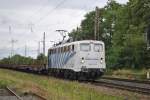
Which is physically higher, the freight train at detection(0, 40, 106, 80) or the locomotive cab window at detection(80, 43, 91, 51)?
Answer: the locomotive cab window at detection(80, 43, 91, 51)

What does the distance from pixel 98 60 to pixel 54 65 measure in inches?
412

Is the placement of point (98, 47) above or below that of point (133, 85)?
above

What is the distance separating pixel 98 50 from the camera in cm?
3456

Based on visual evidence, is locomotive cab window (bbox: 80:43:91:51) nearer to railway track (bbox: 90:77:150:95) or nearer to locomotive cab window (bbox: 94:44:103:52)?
locomotive cab window (bbox: 94:44:103:52)

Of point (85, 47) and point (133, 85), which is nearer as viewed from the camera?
point (133, 85)

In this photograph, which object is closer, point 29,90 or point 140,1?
point 29,90

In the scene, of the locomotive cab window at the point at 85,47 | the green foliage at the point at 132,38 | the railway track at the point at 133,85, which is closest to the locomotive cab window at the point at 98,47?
the locomotive cab window at the point at 85,47

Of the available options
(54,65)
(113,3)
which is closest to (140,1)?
(54,65)

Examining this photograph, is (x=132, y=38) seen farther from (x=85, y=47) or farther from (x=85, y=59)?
(x=85, y=59)

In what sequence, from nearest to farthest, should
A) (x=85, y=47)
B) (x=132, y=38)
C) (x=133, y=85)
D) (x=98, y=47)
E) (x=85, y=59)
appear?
1. (x=133, y=85)
2. (x=85, y=59)
3. (x=85, y=47)
4. (x=98, y=47)
5. (x=132, y=38)

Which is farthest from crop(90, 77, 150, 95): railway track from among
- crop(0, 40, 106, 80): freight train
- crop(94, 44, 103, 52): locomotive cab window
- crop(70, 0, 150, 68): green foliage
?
crop(70, 0, 150, 68): green foliage

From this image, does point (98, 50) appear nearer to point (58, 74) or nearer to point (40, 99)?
point (58, 74)

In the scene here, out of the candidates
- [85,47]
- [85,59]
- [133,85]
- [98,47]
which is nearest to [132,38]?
[98,47]

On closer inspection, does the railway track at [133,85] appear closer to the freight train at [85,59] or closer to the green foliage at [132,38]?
the freight train at [85,59]
